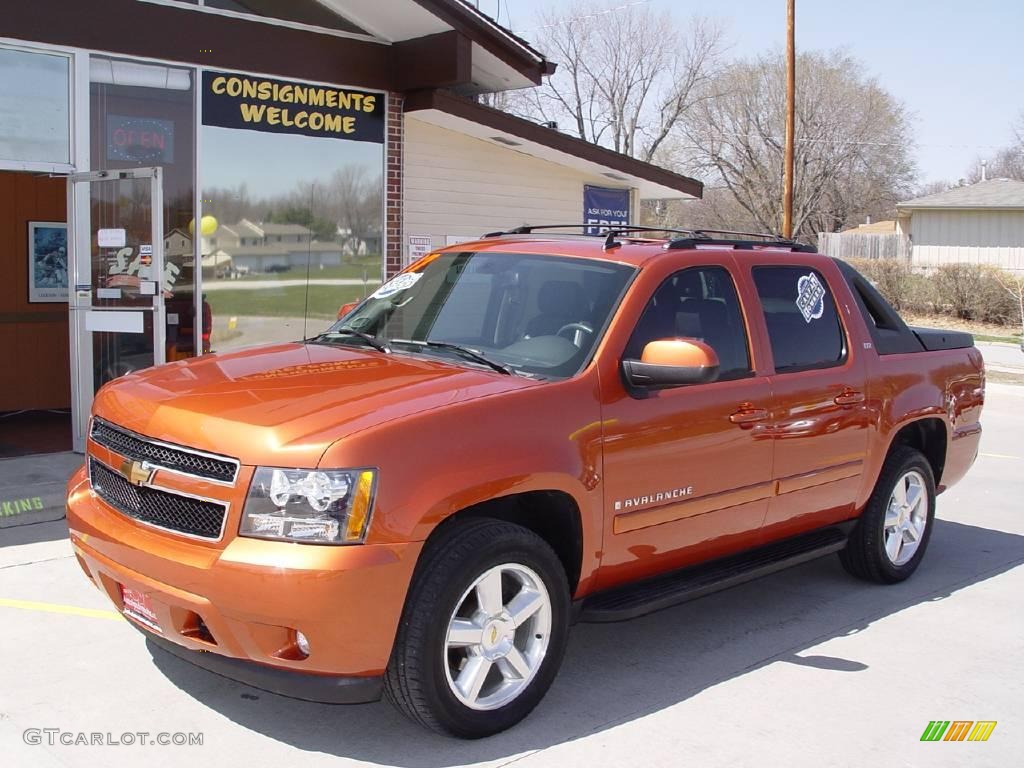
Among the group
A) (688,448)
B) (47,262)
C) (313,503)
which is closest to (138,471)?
(313,503)

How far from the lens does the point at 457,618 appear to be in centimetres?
393

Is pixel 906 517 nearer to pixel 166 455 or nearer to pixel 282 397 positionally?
pixel 282 397

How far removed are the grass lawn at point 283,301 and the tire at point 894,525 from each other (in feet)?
20.0

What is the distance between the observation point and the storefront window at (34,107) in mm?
8383

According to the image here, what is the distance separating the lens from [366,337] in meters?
5.12

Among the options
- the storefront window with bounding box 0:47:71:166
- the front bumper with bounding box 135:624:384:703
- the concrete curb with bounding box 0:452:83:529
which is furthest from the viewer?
the storefront window with bounding box 0:47:71:166

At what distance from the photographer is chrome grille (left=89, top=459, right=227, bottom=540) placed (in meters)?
3.68

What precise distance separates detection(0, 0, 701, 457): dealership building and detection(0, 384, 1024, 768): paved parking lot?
3368 millimetres

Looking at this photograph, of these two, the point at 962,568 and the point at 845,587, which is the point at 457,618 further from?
the point at 962,568

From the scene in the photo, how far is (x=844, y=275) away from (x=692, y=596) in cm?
233

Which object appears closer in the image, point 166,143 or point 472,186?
point 166,143

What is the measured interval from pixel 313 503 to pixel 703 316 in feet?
7.40

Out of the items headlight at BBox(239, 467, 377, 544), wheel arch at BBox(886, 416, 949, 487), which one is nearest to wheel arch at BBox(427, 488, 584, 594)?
headlight at BBox(239, 467, 377, 544)

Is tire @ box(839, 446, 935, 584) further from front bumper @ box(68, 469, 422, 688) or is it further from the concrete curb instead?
the concrete curb
